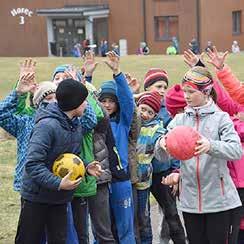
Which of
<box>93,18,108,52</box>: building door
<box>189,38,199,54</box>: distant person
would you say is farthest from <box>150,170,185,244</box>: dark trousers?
<box>93,18,108,52</box>: building door

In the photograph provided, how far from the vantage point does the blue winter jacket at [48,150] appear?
5070 millimetres

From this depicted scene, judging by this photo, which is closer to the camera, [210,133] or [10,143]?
[210,133]

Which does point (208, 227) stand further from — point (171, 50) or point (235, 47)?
point (235, 47)

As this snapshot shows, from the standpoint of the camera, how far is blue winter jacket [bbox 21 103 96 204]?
5070 millimetres

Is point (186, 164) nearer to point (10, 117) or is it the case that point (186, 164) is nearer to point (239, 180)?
point (239, 180)

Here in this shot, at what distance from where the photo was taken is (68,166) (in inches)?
202

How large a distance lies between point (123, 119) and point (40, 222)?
134 cm

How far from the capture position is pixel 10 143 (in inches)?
514

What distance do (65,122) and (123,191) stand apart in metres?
1.14

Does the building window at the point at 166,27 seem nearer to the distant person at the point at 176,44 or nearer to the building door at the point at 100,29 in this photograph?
the distant person at the point at 176,44

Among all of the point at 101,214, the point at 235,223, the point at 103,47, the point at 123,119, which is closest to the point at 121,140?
the point at 123,119

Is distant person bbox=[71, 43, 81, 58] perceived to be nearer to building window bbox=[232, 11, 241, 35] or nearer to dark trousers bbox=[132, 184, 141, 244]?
building window bbox=[232, 11, 241, 35]

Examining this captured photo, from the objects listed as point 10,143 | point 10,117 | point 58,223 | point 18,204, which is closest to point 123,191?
point 58,223

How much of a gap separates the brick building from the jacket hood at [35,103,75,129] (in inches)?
1803
